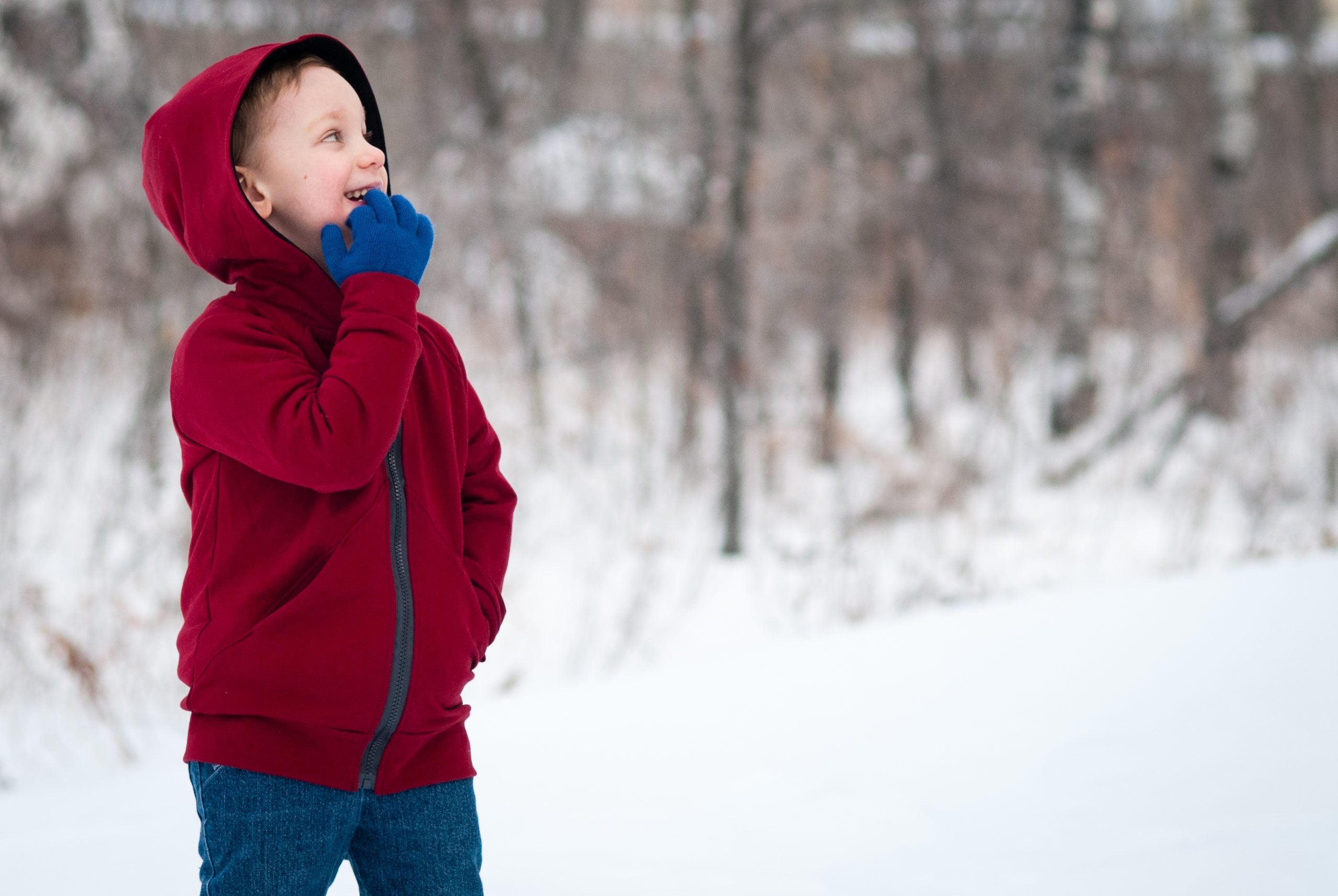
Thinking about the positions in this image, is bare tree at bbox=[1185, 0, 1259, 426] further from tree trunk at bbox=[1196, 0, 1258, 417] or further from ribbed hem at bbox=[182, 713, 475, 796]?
ribbed hem at bbox=[182, 713, 475, 796]

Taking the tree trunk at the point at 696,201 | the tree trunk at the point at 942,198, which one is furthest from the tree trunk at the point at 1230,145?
the tree trunk at the point at 696,201

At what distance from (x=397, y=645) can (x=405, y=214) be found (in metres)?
0.47

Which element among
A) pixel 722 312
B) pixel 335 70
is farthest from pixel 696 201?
pixel 335 70

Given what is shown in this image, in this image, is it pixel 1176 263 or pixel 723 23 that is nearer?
pixel 723 23

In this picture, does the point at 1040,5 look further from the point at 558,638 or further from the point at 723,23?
the point at 558,638

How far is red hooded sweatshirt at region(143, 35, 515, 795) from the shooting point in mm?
1204

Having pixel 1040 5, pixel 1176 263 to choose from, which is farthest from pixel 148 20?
pixel 1176 263

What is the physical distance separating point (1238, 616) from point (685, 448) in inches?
121

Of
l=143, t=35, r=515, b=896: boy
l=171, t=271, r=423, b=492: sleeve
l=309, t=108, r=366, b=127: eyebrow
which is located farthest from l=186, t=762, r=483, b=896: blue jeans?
l=309, t=108, r=366, b=127: eyebrow

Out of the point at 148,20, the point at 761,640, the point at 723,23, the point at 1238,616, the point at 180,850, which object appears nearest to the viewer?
the point at 180,850

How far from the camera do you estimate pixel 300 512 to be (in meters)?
1.26

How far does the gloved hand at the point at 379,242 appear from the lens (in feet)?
4.09

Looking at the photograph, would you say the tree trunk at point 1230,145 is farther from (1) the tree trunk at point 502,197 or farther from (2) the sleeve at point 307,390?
(2) the sleeve at point 307,390

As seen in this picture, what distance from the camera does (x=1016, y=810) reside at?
2369 mm
